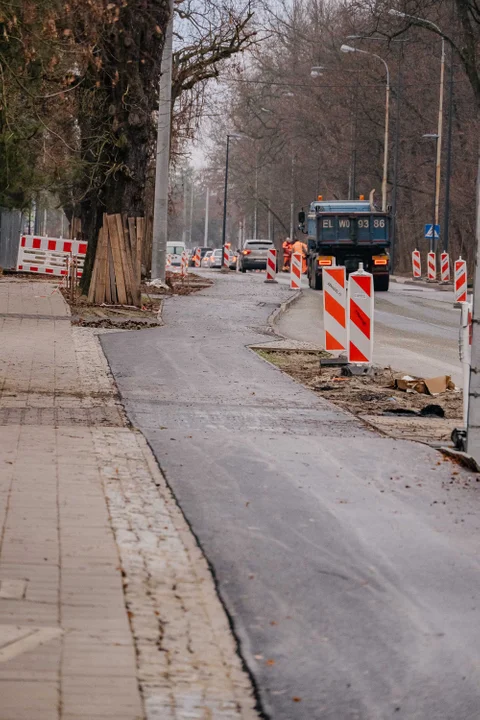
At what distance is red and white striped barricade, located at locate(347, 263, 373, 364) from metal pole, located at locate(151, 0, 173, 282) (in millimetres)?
18928

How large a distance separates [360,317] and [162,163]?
65.8 feet

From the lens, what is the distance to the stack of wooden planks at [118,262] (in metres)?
24.7

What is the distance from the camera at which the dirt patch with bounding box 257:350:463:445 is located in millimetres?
11648

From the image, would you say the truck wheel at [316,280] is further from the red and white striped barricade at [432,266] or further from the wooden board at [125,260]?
the wooden board at [125,260]

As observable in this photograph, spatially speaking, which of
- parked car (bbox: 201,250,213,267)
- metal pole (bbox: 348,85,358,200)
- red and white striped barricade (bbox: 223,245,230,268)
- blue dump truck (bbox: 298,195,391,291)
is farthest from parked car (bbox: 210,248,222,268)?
blue dump truck (bbox: 298,195,391,291)

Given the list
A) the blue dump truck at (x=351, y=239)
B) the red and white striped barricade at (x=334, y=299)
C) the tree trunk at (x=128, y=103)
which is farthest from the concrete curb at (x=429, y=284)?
the red and white striped barricade at (x=334, y=299)

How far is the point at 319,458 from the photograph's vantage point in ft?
31.6

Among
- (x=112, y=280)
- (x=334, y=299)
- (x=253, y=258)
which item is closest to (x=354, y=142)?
(x=253, y=258)

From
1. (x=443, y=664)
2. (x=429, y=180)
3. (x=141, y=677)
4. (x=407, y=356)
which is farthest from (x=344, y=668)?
(x=429, y=180)

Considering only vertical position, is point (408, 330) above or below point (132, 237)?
below

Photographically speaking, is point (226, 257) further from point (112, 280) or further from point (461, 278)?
point (112, 280)

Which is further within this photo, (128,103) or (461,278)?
(461,278)

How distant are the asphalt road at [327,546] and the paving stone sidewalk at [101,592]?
0.54ft

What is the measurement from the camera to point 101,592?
566 centimetres
